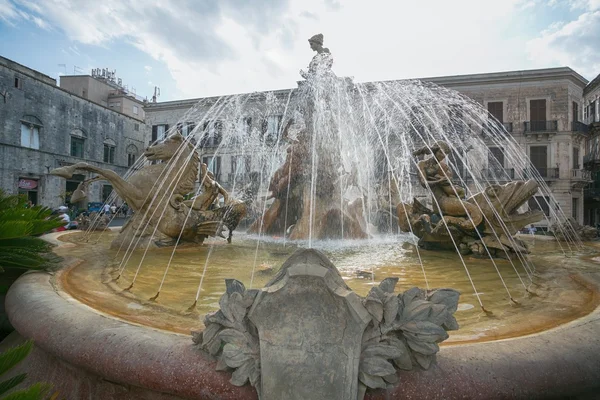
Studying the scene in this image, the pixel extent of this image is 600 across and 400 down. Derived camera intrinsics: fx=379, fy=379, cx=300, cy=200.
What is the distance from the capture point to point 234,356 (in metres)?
1.74

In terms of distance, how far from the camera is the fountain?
5.56ft

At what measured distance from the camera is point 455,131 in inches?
1043

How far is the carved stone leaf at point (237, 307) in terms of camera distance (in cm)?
181

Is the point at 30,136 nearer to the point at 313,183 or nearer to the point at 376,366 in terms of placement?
the point at 313,183

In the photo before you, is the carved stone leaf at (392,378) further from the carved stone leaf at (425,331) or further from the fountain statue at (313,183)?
the fountain statue at (313,183)

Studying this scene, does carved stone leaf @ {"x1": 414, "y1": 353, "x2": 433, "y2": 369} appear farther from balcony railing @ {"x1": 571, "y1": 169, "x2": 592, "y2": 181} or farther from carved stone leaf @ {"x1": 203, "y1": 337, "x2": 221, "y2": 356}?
balcony railing @ {"x1": 571, "y1": 169, "x2": 592, "y2": 181}

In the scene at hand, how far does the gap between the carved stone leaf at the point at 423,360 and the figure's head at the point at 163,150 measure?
6068mm

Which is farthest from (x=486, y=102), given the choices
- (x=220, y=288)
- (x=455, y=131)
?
(x=220, y=288)

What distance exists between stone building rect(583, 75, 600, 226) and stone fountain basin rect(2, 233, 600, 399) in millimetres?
32799

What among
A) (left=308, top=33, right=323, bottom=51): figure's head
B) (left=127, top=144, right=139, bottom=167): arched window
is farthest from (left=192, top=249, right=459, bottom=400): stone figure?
(left=127, top=144, right=139, bottom=167): arched window

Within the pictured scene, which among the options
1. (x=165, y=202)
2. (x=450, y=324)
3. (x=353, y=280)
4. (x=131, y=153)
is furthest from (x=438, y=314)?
(x=131, y=153)

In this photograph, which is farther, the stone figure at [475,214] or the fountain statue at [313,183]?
the fountain statue at [313,183]

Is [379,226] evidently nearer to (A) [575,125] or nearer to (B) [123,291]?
(B) [123,291]

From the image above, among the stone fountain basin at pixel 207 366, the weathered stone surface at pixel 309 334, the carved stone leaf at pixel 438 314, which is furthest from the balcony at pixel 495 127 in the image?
the weathered stone surface at pixel 309 334
